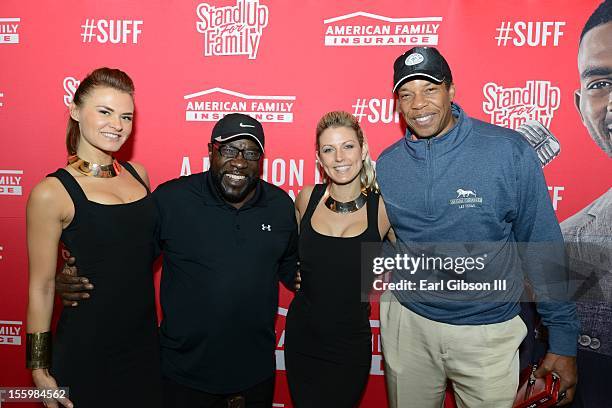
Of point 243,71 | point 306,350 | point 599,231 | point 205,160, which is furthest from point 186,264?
point 599,231

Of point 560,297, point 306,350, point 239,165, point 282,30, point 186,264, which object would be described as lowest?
point 306,350

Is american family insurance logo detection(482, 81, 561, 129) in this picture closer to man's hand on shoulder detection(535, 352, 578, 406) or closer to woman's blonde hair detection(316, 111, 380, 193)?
woman's blonde hair detection(316, 111, 380, 193)

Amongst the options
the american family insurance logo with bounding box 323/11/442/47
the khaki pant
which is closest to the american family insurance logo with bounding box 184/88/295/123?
the american family insurance logo with bounding box 323/11/442/47

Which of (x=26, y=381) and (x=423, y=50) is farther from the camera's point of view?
(x=26, y=381)

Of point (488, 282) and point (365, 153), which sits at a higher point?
point (365, 153)

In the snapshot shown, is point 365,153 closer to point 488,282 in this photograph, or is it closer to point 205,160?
point 488,282

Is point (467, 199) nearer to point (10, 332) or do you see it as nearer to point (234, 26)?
point (234, 26)

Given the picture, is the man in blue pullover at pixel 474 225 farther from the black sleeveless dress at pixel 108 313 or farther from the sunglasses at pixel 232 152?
the black sleeveless dress at pixel 108 313

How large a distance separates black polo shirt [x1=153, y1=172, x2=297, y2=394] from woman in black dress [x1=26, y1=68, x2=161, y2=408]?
9 cm

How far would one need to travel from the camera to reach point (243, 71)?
2438mm

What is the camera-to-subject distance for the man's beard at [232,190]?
184cm

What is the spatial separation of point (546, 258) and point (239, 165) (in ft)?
3.93

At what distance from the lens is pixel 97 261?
5.56 feet

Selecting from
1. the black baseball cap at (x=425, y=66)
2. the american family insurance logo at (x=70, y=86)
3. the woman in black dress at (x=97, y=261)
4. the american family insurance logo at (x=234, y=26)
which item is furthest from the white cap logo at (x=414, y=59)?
the american family insurance logo at (x=70, y=86)
